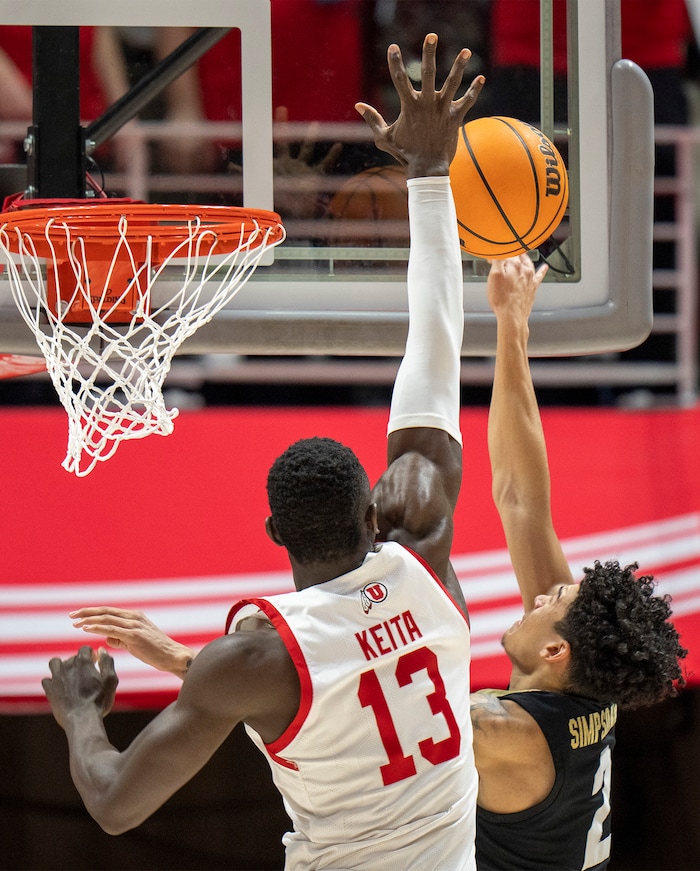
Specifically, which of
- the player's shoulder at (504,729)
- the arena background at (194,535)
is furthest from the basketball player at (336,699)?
the arena background at (194,535)

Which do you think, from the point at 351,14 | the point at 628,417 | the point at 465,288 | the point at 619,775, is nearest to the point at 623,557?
the point at 628,417

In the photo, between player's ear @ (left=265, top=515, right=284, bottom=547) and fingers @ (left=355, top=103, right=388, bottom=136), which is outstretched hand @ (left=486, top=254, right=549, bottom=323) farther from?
player's ear @ (left=265, top=515, right=284, bottom=547)

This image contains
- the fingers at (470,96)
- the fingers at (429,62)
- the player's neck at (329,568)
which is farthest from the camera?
the fingers at (470,96)

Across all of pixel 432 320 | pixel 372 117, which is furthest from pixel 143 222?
pixel 432 320

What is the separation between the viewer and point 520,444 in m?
2.55

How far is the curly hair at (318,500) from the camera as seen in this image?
1580 millimetres

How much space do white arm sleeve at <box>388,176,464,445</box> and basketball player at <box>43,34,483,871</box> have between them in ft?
0.57

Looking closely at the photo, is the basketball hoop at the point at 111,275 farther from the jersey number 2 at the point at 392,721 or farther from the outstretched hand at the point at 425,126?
the jersey number 2 at the point at 392,721

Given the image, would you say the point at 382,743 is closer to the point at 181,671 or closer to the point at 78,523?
the point at 181,671

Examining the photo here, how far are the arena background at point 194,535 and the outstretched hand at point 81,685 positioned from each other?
2.26 metres

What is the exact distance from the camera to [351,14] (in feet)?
9.64

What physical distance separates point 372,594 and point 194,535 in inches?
99.3

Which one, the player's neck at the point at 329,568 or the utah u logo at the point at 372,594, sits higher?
the player's neck at the point at 329,568

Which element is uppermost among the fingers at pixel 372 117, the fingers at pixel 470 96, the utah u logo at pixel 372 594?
the fingers at pixel 470 96
